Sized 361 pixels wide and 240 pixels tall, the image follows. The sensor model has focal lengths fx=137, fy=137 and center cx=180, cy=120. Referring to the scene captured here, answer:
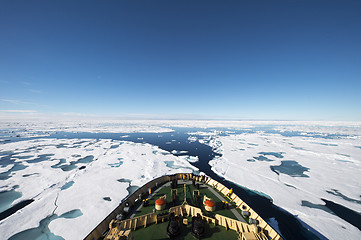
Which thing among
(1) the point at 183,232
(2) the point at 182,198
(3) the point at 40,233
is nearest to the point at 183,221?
(1) the point at 183,232

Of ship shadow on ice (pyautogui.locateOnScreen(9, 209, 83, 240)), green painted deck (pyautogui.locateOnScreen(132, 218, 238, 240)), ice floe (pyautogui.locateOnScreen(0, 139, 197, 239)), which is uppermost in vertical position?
green painted deck (pyautogui.locateOnScreen(132, 218, 238, 240))

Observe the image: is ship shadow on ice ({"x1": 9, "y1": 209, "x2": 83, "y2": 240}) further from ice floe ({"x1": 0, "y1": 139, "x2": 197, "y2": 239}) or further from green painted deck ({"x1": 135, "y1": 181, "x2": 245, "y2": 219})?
green painted deck ({"x1": 135, "y1": 181, "x2": 245, "y2": 219})

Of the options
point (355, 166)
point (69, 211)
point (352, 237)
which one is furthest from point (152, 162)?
point (355, 166)

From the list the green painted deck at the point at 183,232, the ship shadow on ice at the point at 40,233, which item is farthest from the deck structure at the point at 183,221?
the ship shadow on ice at the point at 40,233

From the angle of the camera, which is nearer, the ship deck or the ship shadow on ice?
the ship shadow on ice

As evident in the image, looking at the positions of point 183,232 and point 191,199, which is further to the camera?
point 191,199

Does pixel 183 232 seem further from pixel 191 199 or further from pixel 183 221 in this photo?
pixel 191 199

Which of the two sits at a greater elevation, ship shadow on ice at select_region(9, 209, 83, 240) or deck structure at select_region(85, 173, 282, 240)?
deck structure at select_region(85, 173, 282, 240)

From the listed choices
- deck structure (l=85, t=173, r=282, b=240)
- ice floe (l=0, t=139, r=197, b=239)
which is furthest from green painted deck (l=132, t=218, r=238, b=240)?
ice floe (l=0, t=139, r=197, b=239)

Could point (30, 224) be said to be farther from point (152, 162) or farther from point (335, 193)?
point (335, 193)

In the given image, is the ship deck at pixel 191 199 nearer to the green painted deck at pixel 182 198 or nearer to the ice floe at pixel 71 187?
the green painted deck at pixel 182 198
